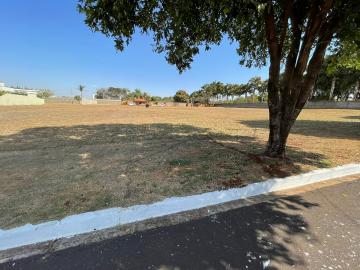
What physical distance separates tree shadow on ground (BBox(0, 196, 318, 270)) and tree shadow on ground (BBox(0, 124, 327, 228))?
0.82m

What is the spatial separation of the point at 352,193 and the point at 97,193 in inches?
168

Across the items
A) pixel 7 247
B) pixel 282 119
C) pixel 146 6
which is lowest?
pixel 7 247

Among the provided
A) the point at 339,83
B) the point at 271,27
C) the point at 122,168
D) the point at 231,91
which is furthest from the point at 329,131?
the point at 231,91

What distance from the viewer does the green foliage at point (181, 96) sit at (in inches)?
3974

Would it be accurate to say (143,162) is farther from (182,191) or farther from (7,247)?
(7,247)

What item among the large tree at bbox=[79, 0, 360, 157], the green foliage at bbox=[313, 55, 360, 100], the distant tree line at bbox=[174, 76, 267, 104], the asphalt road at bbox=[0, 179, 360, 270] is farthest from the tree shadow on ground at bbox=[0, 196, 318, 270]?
the distant tree line at bbox=[174, 76, 267, 104]

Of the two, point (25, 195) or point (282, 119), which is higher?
point (282, 119)

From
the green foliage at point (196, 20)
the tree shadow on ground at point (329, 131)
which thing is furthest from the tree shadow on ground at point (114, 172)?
the tree shadow on ground at point (329, 131)

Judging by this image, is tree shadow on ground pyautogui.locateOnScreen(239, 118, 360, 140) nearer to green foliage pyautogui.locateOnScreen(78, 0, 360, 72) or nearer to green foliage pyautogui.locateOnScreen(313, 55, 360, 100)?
green foliage pyautogui.locateOnScreen(78, 0, 360, 72)

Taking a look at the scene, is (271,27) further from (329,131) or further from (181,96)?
(181,96)

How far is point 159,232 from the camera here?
2979mm

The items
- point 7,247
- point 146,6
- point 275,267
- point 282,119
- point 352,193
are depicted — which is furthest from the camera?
point 282,119

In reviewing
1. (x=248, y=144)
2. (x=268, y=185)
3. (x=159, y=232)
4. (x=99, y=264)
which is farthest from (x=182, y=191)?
(x=248, y=144)

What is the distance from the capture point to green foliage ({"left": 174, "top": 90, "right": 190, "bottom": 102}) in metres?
101
